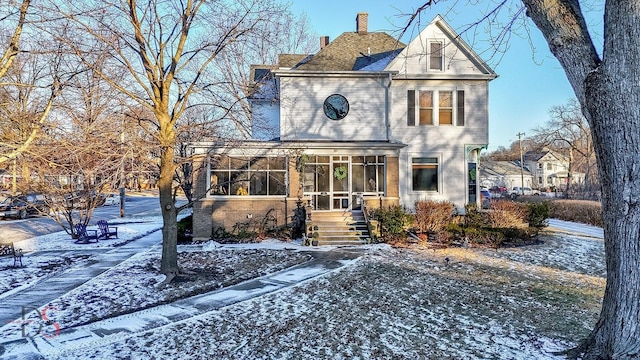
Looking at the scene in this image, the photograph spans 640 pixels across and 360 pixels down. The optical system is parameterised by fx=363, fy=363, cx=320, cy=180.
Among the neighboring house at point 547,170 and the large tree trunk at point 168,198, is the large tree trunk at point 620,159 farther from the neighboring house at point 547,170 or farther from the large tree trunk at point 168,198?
the neighboring house at point 547,170

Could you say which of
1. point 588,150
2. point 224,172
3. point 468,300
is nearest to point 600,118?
point 468,300

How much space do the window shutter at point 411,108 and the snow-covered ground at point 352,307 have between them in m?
7.35

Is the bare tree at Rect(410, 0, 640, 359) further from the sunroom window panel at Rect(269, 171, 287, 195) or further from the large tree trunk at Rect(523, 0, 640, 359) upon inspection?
the sunroom window panel at Rect(269, 171, 287, 195)

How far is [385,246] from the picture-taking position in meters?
13.3

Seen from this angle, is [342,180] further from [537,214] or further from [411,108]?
[537,214]

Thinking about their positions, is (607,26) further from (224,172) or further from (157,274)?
(224,172)

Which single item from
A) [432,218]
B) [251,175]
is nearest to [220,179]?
[251,175]

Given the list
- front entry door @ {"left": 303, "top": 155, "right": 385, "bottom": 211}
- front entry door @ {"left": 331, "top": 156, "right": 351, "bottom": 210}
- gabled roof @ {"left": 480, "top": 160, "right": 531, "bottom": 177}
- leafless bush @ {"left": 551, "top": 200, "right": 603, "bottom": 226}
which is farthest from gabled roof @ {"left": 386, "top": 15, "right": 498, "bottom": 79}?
gabled roof @ {"left": 480, "top": 160, "right": 531, "bottom": 177}

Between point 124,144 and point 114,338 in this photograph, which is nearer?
point 114,338

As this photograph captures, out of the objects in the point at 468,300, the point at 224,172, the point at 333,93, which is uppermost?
the point at 333,93

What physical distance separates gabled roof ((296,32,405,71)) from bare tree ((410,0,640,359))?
1401 centimetres

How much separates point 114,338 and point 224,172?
10.1 m

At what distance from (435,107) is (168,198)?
1303 centimetres

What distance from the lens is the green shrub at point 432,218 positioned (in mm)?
14719
